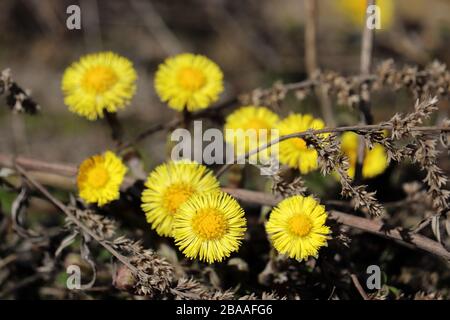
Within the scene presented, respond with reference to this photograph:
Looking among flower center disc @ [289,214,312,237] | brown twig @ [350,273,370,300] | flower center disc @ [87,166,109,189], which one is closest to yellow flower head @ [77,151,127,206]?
flower center disc @ [87,166,109,189]

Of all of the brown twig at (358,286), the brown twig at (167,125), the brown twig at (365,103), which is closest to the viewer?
the brown twig at (358,286)

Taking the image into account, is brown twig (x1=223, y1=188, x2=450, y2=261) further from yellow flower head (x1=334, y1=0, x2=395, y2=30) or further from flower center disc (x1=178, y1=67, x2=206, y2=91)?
yellow flower head (x1=334, y1=0, x2=395, y2=30)

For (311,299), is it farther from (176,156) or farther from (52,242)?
(52,242)

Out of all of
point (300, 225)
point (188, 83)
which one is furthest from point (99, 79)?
point (300, 225)

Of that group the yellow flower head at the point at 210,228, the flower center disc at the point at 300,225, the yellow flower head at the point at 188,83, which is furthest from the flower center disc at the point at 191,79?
the flower center disc at the point at 300,225

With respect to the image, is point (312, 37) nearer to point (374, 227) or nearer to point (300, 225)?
point (374, 227)

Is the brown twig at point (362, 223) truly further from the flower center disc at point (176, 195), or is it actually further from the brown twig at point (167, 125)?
the brown twig at point (167, 125)
